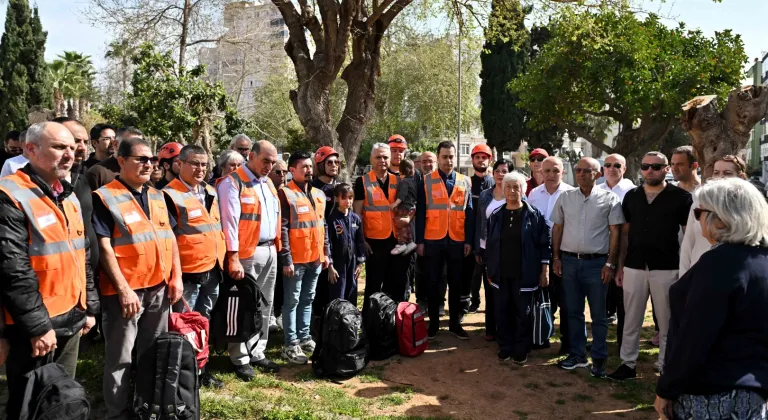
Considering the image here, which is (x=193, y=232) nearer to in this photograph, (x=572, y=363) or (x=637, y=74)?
(x=572, y=363)

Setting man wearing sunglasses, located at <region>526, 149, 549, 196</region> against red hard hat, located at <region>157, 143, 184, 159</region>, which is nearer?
red hard hat, located at <region>157, 143, 184, 159</region>

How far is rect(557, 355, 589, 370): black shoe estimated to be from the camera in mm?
5816

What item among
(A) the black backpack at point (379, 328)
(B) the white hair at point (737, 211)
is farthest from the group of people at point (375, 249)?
(A) the black backpack at point (379, 328)

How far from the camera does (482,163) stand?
7.45 metres

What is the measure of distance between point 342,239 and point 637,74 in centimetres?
1676

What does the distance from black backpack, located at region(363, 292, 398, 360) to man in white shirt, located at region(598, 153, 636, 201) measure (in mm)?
3140

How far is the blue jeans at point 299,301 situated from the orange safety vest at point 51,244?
2550mm

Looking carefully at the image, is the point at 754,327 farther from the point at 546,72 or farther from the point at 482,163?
the point at 546,72

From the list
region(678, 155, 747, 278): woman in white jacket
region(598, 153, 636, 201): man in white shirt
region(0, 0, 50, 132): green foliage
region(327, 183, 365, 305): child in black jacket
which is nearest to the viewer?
region(678, 155, 747, 278): woman in white jacket

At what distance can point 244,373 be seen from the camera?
532 centimetres

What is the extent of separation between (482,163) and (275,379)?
3773 mm

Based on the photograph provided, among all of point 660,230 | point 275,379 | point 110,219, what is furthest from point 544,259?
point 110,219

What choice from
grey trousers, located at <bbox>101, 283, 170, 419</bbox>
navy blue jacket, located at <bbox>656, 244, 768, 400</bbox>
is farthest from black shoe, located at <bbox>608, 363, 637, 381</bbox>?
grey trousers, located at <bbox>101, 283, 170, 419</bbox>

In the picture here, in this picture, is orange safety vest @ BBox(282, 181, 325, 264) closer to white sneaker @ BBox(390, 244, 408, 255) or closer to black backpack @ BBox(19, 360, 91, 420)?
white sneaker @ BBox(390, 244, 408, 255)
